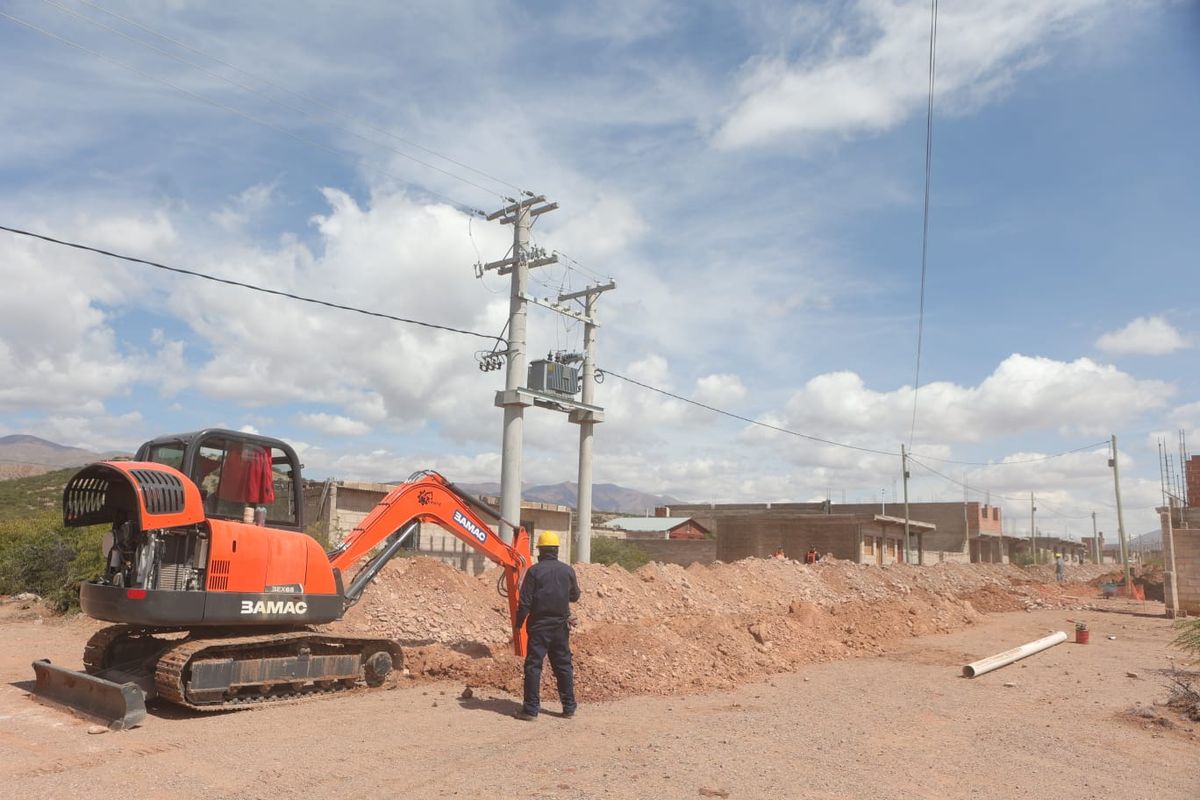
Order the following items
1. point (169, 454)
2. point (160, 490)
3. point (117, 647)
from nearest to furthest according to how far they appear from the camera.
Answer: point (160, 490) → point (169, 454) → point (117, 647)

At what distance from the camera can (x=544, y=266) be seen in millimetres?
23078

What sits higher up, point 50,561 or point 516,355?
point 516,355

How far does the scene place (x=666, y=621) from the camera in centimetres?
1508

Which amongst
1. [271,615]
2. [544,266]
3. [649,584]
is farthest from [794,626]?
[544,266]

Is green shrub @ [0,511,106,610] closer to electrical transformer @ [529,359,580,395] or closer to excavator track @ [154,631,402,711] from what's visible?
excavator track @ [154,631,402,711]

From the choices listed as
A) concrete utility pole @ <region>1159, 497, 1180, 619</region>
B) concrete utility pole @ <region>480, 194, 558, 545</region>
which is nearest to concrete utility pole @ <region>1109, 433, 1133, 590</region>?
concrete utility pole @ <region>1159, 497, 1180, 619</region>

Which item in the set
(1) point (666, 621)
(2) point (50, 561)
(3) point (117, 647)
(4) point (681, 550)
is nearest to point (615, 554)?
(4) point (681, 550)

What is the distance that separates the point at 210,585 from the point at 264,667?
1.16 metres

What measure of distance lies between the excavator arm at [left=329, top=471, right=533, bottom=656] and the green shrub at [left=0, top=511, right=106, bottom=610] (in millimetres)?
9697

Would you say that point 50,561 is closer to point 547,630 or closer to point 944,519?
point 547,630

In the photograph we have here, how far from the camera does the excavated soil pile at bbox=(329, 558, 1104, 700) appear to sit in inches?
415

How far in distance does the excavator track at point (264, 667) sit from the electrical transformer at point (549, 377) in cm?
1328

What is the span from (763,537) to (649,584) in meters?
21.7

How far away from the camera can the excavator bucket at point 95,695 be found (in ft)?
24.2
